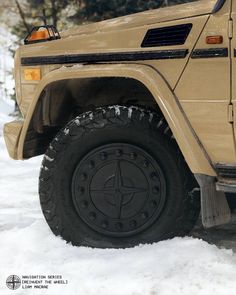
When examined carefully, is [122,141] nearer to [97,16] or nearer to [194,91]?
[194,91]

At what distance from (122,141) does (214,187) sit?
0.69m

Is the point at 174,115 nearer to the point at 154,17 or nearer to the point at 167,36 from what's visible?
the point at 167,36

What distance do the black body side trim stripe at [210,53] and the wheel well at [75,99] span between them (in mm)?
534

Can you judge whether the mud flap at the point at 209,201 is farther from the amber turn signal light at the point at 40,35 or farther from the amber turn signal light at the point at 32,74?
the amber turn signal light at the point at 40,35

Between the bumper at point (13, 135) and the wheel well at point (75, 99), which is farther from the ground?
the wheel well at point (75, 99)

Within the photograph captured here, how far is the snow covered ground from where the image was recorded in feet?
9.04

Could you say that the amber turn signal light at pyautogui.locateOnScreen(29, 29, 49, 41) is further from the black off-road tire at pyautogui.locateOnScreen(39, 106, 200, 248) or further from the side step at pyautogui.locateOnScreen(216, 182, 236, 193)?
the side step at pyautogui.locateOnScreen(216, 182, 236, 193)

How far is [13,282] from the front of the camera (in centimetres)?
291

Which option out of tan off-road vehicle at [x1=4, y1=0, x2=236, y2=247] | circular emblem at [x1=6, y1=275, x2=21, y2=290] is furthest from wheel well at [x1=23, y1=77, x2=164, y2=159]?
circular emblem at [x1=6, y1=275, x2=21, y2=290]

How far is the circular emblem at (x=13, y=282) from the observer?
2.87 metres

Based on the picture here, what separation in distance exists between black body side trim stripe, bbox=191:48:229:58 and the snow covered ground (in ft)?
3.94

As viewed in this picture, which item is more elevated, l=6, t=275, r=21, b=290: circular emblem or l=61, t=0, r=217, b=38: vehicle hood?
l=61, t=0, r=217, b=38: vehicle hood

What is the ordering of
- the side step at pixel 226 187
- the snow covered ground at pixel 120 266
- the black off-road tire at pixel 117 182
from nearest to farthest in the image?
the snow covered ground at pixel 120 266
the side step at pixel 226 187
the black off-road tire at pixel 117 182

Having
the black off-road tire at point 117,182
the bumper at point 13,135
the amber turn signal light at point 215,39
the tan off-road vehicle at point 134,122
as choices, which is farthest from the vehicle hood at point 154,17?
the bumper at point 13,135
